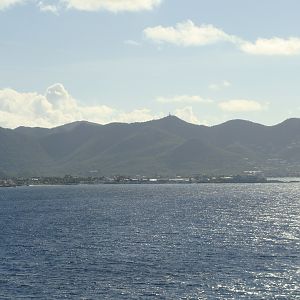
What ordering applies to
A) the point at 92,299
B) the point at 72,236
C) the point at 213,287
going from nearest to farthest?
1. the point at 92,299
2. the point at 213,287
3. the point at 72,236

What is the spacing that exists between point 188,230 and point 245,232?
17457mm

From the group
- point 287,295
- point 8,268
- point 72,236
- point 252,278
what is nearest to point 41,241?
point 72,236

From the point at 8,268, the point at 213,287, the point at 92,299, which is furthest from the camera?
the point at 8,268

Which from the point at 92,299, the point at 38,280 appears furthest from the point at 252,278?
the point at 38,280

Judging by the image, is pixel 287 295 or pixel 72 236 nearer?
pixel 287 295

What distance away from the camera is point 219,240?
146 m

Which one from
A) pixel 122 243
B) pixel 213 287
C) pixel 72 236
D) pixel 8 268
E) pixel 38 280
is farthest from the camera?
pixel 72 236

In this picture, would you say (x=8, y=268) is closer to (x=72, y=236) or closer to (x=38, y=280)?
(x=38, y=280)

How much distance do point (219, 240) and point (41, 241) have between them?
48.0 metres

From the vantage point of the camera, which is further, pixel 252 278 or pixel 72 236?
pixel 72 236

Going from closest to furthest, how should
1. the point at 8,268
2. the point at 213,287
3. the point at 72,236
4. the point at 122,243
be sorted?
1. the point at 213,287
2. the point at 8,268
3. the point at 122,243
4. the point at 72,236

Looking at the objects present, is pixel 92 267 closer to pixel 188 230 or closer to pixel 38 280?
pixel 38 280

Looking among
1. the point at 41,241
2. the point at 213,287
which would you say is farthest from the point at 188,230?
the point at 213,287

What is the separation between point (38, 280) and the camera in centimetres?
10181
